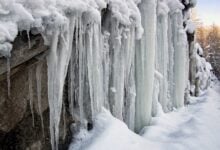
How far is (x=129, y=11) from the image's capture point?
18.0 feet

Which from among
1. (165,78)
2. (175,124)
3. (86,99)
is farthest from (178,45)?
(86,99)

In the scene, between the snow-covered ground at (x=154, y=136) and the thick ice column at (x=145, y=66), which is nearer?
the snow-covered ground at (x=154, y=136)

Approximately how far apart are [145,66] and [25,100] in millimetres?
2805

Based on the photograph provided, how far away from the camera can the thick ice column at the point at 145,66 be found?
6363 millimetres

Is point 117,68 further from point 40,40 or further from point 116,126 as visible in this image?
point 40,40

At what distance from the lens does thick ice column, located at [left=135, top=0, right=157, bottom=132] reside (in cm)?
636

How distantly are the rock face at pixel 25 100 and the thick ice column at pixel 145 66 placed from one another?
234cm

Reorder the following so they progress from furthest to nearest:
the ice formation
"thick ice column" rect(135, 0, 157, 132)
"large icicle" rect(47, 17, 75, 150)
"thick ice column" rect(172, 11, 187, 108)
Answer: "thick ice column" rect(172, 11, 187, 108)
"thick ice column" rect(135, 0, 157, 132)
"large icicle" rect(47, 17, 75, 150)
the ice formation

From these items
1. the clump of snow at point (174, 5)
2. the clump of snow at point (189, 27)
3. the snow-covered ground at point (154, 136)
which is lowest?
the snow-covered ground at point (154, 136)

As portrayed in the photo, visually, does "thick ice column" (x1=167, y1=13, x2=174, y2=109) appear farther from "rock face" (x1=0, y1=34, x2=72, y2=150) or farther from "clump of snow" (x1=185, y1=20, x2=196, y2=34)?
"rock face" (x1=0, y1=34, x2=72, y2=150)

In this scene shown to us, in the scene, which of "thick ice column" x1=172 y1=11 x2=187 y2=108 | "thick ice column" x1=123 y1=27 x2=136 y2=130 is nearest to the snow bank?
"thick ice column" x1=123 y1=27 x2=136 y2=130

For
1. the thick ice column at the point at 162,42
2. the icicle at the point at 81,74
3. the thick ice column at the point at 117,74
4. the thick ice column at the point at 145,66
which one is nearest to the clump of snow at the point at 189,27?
the thick ice column at the point at 162,42

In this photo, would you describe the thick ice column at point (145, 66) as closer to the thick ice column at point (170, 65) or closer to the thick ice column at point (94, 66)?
the thick ice column at point (94, 66)

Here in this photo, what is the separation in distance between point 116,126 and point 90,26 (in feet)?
4.22
